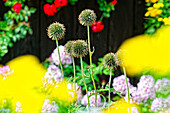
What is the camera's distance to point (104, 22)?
99.7 inches

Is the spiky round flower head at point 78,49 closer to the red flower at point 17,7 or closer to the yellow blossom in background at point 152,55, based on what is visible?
the yellow blossom in background at point 152,55

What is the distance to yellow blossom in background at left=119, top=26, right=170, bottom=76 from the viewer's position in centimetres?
180

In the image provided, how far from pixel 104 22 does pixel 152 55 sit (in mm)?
727

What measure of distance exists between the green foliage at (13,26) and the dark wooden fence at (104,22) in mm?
57

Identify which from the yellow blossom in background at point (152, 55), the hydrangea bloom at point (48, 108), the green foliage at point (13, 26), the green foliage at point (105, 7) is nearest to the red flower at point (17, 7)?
the green foliage at point (13, 26)

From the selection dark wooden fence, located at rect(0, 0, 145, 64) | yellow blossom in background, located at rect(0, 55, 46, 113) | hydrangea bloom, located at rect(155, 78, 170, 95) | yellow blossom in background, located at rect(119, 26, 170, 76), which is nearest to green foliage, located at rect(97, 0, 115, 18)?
dark wooden fence, located at rect(0, 0, 145, 64)

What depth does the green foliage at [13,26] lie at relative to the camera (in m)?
2.52

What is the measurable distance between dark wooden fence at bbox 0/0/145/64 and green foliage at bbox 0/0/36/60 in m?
0.06

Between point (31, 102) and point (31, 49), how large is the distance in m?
1.52

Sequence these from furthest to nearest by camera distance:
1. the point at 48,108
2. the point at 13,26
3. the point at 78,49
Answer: the point at 13,26 < the point at 48,108 < the point at 78,49

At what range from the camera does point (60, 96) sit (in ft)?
3.81

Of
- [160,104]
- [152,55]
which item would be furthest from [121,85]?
[152,55]

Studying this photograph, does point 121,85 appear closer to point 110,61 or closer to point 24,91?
point 110,61

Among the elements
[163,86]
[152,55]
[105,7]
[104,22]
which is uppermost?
[105,7]
